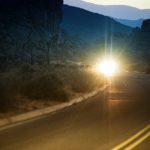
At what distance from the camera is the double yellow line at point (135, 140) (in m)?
10.9

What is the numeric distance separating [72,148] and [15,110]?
23.2 feet

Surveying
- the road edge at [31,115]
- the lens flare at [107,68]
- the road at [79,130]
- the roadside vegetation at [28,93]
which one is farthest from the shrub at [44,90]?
the lens flare at [107,68]

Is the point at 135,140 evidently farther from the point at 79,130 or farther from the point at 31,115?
the point at 31,115

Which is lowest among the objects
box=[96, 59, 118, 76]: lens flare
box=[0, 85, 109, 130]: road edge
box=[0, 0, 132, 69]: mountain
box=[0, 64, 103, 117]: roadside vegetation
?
box=[96, 59, 118, 76]: lens flare

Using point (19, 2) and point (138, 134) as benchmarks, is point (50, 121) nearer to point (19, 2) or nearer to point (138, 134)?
point (138, 134)

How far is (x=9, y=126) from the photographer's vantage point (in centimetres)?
1452

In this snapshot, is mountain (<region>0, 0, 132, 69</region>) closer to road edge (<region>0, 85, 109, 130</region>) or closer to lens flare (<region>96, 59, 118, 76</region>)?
lens flare (<region>96, 59, 118, 76</region>)

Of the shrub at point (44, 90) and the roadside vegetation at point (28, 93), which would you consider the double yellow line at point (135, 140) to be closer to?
the roadside vegetation at point (28, 93)

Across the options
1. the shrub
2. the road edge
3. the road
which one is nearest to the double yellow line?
the road

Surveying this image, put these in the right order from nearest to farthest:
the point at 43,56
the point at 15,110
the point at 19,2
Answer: the point at 15,110 → the point at 43,56 → the point at 19,2

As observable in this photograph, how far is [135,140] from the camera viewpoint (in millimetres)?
11977

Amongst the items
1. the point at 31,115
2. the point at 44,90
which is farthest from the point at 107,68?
the point at 31,115

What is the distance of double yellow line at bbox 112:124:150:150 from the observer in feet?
35.9

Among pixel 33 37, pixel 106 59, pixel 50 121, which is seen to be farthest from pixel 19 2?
pixel 50 121
